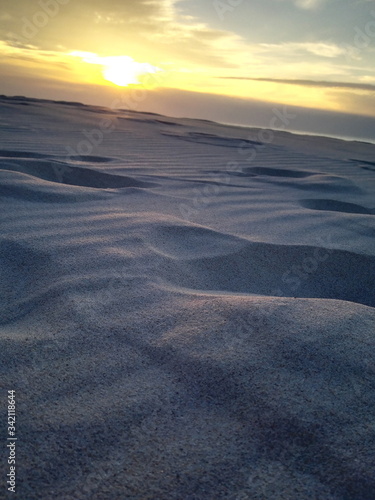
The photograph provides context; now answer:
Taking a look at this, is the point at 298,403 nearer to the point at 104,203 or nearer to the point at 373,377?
the point at 373,377

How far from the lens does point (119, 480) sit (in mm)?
624

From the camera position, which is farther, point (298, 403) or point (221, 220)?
point (221, 220)

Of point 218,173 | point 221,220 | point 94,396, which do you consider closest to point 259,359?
point 94,396

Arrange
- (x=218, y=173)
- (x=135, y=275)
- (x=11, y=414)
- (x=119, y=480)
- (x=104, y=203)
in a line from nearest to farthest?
(x=119, y=480) → (x=11, y=414) → (x=135, y=275) → (x=104, y=203) → (x=218, y=173)

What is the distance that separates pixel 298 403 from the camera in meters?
0.77

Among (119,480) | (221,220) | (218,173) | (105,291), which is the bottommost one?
(119,480)

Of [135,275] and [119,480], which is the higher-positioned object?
[135,275]

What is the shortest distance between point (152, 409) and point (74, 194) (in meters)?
1.47

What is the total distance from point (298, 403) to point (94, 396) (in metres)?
0.38

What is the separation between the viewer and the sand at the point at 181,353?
0.65m

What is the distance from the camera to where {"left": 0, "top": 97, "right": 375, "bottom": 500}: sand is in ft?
2.13

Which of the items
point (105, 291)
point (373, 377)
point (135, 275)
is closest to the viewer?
point (373, 377)

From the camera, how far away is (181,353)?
91 centimetres

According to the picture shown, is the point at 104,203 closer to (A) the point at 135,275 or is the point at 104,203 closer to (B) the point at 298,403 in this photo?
(A) the point at 135,275
